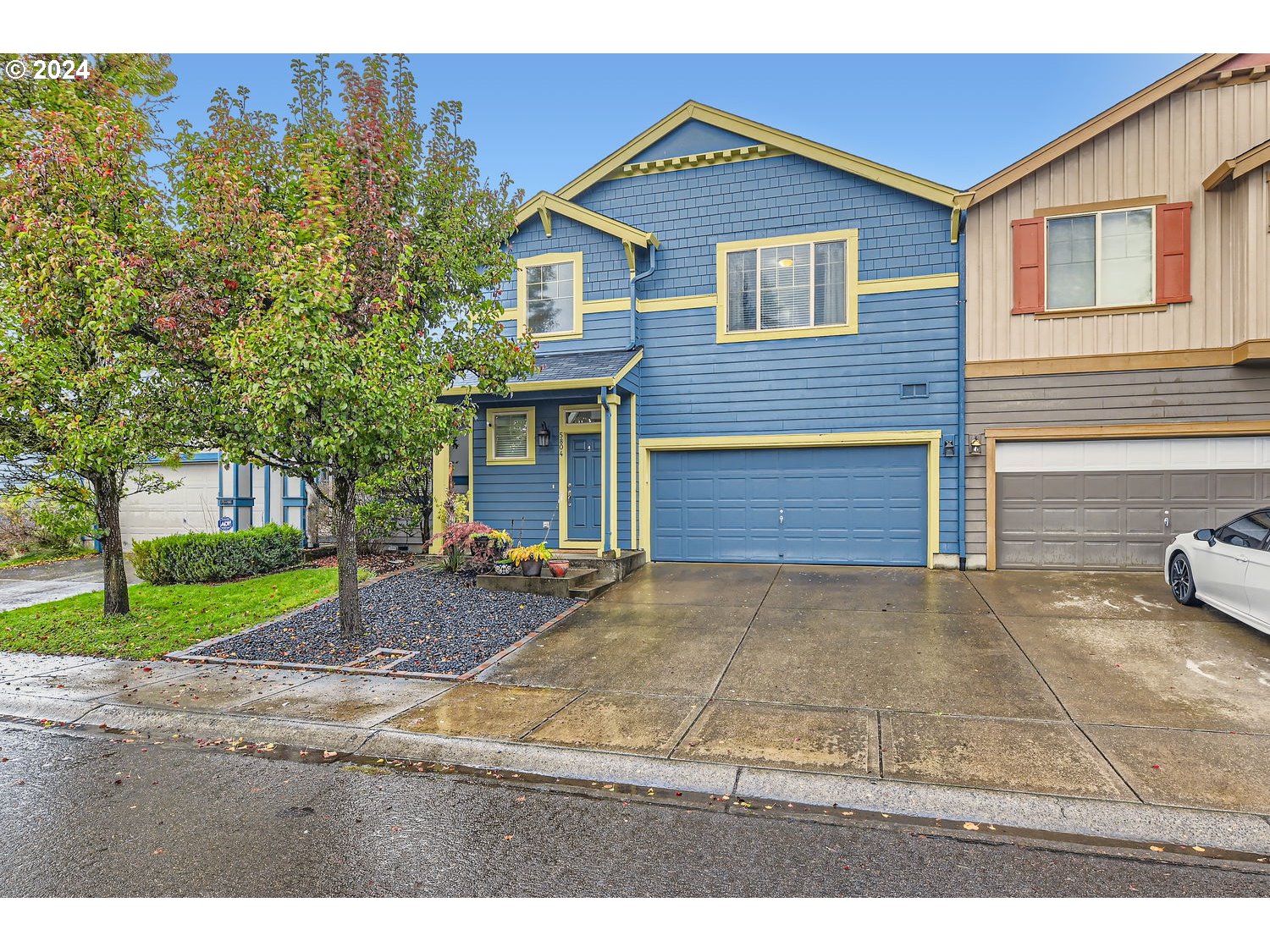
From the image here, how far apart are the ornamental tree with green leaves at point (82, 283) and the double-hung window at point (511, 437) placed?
5665 mm

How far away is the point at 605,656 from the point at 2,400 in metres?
6.82

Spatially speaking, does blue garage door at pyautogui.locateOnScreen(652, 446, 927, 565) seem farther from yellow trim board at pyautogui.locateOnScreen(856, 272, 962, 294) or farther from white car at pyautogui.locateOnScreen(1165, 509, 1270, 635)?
white car at pyautogui.locateOnScreen(1165, 509, 1270, 635)

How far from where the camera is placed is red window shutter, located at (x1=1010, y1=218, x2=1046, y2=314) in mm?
10523

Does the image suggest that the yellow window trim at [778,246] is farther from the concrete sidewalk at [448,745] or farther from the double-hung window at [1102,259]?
the concrete sidewalk at [448,745]

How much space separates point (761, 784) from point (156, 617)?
8196mm

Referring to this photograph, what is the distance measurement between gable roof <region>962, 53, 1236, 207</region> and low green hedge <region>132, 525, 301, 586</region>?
12689 millimetres

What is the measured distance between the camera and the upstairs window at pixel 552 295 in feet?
40.8

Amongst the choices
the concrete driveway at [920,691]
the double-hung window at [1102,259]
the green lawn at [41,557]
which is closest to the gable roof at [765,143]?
the double-hung window at [1102,259]

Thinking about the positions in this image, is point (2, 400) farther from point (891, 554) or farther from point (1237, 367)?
point (1237, 367)

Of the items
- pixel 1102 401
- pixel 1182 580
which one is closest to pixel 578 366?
pixel 1102 401

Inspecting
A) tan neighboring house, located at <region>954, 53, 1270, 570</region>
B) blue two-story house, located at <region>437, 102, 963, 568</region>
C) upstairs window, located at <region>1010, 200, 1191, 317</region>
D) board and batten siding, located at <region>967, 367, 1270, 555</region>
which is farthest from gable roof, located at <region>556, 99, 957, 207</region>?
board and batten siding, located at <region>967, 367, 1270, 555</region>

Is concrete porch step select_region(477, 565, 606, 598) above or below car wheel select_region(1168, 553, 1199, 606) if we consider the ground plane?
below

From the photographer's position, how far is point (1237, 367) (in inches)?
388

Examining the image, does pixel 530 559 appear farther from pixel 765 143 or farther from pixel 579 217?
pixel 765 143
